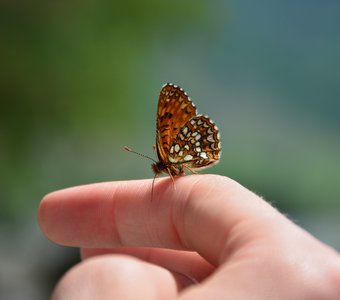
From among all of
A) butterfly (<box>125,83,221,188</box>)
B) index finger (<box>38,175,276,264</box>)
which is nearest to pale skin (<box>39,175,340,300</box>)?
index finger (<box>38,175,276,264</box>)

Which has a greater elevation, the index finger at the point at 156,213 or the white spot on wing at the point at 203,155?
the white spot on wing at the point at 203,155

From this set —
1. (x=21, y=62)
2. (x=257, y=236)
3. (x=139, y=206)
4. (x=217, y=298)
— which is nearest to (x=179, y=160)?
(x=139, y=206)

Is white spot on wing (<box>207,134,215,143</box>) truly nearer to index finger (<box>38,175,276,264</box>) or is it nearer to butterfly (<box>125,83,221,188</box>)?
butterfly (<box>125,83,221,188</box>)

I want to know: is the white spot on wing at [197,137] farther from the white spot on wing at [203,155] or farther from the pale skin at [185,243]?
the pale skin at [185,243]

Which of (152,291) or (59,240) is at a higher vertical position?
(152,291)

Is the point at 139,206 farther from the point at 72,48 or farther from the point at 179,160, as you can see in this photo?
the point at 72,48

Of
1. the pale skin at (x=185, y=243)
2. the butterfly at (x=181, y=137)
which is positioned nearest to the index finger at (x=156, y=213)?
the pale skin at (x=185, y=243)
